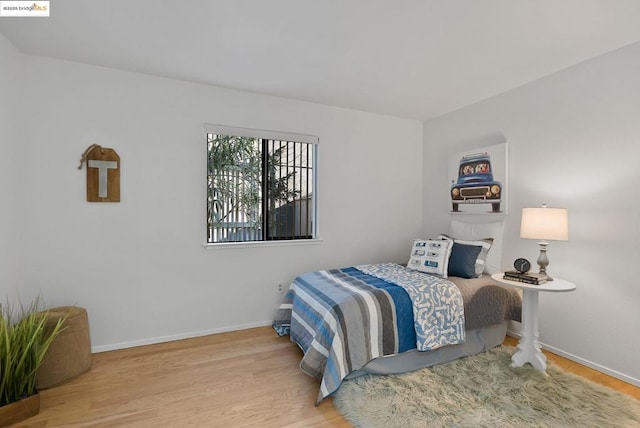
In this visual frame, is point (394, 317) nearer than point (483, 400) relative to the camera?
No

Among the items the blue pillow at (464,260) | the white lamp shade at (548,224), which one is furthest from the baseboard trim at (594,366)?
the white lamp shade at (548,224)

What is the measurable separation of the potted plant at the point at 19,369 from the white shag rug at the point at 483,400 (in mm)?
1934

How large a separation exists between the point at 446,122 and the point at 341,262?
2268 mm

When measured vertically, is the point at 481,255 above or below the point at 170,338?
above

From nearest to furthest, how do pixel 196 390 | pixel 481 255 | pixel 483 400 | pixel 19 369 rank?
pixel 19 369 < pixel 483 400 < pixel 196 390 < pixel 481 255

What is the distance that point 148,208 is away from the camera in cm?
297

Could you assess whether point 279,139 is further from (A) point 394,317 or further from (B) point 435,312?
(B) point 435,312

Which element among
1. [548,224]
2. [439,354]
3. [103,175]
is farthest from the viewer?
[103,175]

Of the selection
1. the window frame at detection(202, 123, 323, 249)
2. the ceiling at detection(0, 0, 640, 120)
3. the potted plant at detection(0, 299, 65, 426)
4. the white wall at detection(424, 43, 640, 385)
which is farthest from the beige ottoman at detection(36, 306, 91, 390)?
the white wall at detection(424, 43, 640, 385)

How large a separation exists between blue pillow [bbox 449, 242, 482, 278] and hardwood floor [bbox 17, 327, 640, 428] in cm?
99

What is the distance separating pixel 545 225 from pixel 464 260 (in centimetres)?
78

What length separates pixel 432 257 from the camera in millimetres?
3184

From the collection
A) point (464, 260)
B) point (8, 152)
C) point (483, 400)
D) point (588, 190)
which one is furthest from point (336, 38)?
point (483, 400)

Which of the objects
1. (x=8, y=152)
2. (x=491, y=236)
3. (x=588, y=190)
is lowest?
(x=491, y=236)
